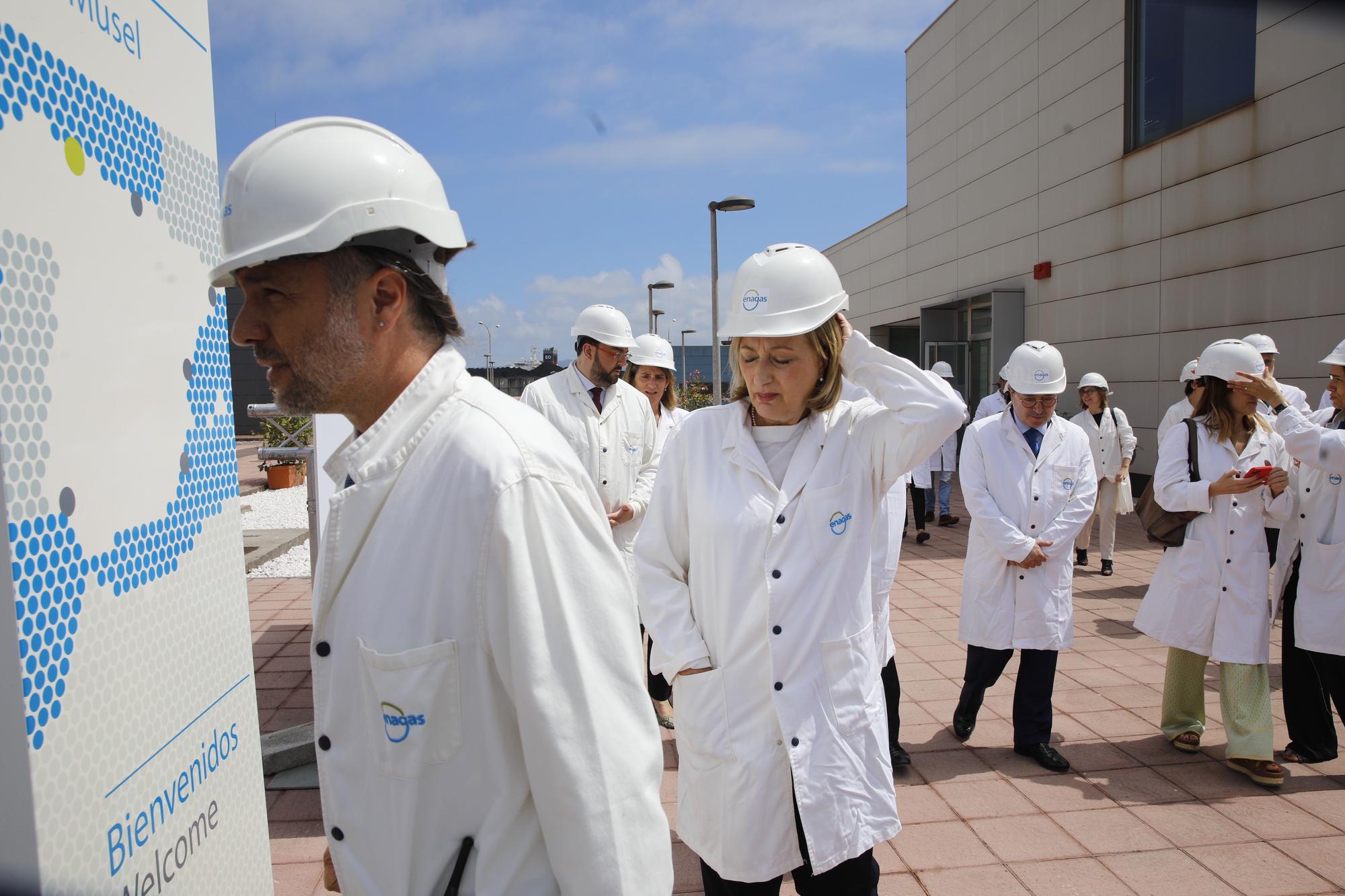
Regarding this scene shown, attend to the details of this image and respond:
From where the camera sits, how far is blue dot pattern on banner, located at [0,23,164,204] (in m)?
1.48

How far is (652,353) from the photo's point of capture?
6.21 m

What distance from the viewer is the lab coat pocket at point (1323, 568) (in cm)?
409

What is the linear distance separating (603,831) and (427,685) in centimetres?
33

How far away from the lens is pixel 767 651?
2371 mm

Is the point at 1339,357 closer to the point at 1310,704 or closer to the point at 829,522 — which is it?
the point at 1310,704

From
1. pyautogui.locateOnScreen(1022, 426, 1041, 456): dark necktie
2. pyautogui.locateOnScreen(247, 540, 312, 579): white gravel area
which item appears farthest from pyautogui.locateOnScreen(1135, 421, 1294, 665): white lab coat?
pyautogui.locateOnScreen(247, 540, 312, 579): white gravel area

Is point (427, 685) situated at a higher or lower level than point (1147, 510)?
higher

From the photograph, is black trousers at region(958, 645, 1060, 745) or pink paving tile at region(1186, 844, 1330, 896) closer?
pink paving tile at region(1186, 844, 1330, 896)

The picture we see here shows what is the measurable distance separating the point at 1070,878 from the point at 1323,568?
7.23 ft

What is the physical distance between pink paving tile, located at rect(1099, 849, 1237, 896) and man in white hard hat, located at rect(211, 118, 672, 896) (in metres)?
2.75

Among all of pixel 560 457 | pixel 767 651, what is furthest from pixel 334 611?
pixel 767 651

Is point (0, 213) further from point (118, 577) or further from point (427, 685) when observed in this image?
point (427, 685)

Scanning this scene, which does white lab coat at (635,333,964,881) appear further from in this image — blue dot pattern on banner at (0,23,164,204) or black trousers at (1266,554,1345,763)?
black trousers at (1266,554,1345,763)

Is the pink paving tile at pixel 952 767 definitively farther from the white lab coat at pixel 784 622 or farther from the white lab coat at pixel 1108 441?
the white lab coat at pixel 1108 441
